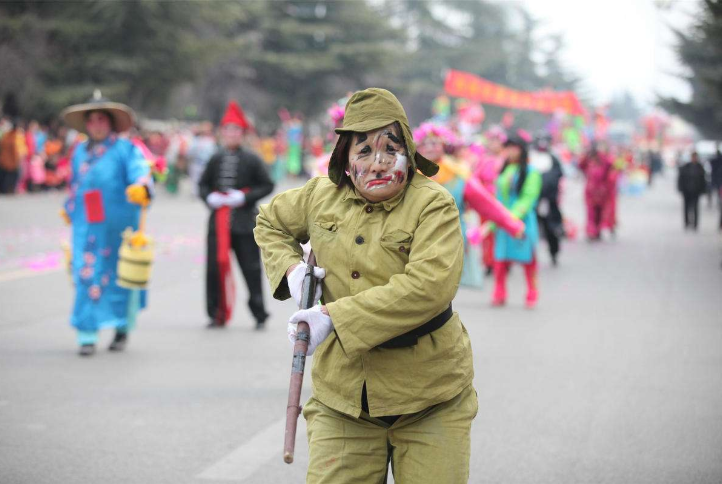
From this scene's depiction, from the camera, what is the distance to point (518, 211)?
36.9 feet

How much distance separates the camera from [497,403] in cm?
700

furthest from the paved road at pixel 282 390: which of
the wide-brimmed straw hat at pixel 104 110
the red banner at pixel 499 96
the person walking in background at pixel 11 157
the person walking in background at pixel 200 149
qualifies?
the red banner at pixel 499 96

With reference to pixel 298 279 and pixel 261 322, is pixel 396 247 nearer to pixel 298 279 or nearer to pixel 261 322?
pixel 298 279

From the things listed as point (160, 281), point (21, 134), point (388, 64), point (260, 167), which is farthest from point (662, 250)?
point (388, 64)

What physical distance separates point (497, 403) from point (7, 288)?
699 centimetres

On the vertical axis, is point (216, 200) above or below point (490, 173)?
below

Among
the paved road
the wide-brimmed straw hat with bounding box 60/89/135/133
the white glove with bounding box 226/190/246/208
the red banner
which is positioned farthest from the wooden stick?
the red banner

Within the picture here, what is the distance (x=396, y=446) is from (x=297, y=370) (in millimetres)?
444

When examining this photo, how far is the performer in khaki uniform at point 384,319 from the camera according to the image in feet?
11.3

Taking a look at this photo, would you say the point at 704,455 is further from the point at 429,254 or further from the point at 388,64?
the point at 388,64

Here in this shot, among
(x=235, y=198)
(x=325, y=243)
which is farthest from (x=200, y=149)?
(x=325, y=243)

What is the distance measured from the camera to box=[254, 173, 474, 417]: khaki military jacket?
3424 millimetres

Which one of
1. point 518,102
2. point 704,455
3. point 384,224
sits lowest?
point 704,455

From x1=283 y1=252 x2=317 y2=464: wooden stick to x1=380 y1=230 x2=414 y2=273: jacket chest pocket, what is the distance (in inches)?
10.2
